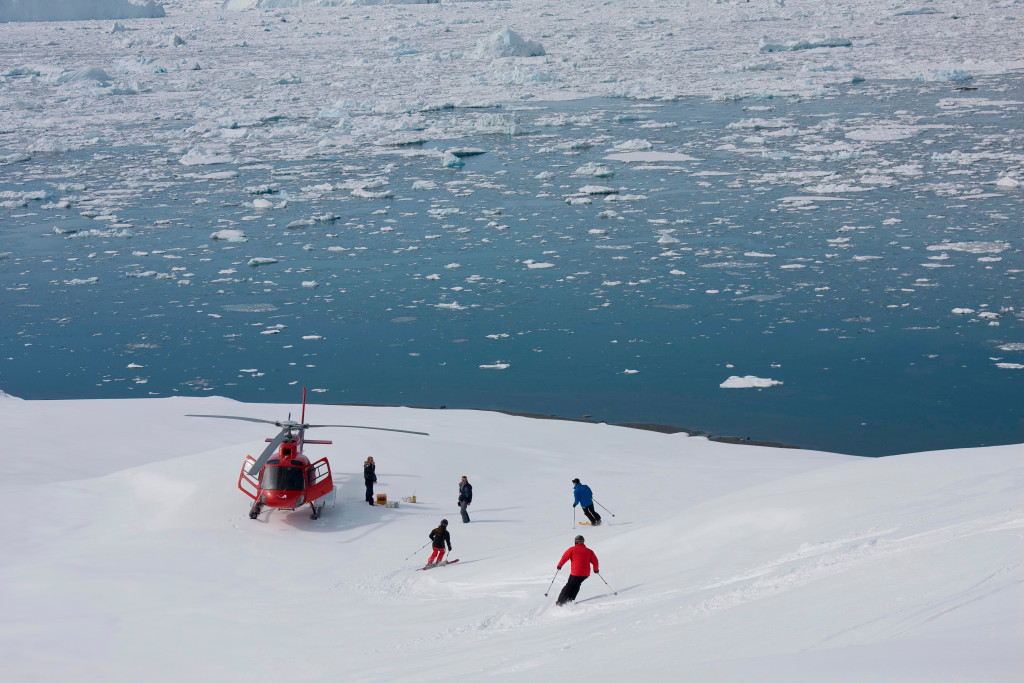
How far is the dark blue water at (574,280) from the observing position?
18359 mm

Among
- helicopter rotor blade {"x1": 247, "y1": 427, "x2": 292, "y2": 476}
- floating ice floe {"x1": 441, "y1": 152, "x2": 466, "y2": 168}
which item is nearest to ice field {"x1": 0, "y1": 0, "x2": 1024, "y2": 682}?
floating ice floe {"x1": 441, "y1": 152, "x2": 466, "y2": 168}

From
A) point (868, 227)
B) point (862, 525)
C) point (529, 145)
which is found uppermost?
point (529, 145)

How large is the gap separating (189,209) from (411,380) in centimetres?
1541

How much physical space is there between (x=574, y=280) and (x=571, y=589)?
1466cm

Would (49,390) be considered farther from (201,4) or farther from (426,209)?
(201,4)

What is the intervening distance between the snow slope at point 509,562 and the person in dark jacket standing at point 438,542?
20cm

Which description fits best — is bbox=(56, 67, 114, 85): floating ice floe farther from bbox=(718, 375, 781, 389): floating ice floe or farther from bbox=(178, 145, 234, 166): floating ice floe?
bbox=(718, 375, 781, 389): floating ice floe

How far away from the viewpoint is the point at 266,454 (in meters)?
13.3

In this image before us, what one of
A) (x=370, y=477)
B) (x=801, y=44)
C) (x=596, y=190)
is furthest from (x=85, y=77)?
(x=370, y=477)

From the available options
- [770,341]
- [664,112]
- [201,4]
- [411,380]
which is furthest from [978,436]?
[201,4]

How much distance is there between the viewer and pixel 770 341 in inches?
779

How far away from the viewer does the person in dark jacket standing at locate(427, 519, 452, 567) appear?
11.5 meters

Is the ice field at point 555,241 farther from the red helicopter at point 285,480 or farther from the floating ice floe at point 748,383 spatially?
the red helicopter at point 285,480

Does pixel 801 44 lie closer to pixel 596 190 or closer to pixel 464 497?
pixel 596 190
